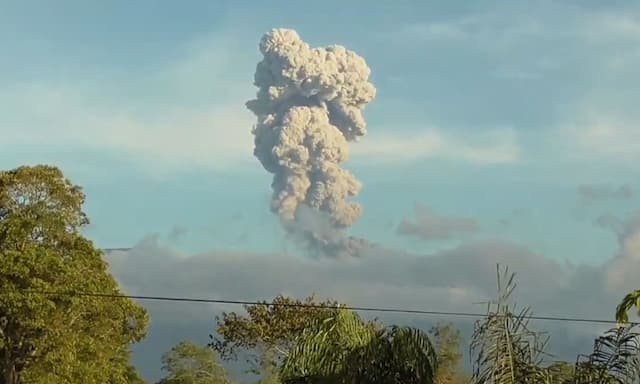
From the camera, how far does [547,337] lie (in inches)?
500

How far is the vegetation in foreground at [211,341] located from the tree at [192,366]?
5 centimetres

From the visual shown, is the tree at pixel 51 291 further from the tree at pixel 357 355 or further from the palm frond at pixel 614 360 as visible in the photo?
the palm frond at pixel 614 360

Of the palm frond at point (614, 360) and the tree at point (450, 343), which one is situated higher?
the tree at point (450, 343)

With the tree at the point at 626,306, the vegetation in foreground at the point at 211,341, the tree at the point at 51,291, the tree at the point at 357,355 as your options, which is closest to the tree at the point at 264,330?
the vegetation in foreground at the point at 211,341

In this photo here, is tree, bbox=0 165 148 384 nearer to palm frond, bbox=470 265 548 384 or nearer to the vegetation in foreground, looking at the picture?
the vegetation in foreground

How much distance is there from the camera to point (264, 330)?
4797cm

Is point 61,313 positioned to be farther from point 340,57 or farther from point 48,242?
point 340,57

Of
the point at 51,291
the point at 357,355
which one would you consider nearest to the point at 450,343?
the point at 51,291

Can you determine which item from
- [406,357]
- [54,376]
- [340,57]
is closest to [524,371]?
[406,357]

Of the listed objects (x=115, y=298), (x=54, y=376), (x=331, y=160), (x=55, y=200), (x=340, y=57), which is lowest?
(x=54, y=376)

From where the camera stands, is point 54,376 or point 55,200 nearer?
point 54,376

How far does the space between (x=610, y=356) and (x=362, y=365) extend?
6.46 meters

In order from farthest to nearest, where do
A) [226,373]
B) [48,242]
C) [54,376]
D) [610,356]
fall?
[226,373] < [48,242] < [54,376] < [610,356]

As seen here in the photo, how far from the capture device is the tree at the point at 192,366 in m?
54.7
